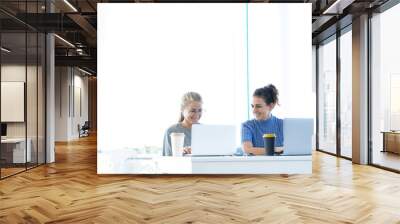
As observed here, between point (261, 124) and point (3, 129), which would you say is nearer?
point (261, 124)

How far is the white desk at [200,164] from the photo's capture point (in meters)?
5.98

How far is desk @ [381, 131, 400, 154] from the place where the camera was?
6.75m

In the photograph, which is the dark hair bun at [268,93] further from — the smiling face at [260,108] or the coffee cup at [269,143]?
the coffee cup at [269,143]

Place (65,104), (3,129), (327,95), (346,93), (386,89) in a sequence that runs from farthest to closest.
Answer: (65,104)
(327,95)
(346,93)
(386,89)
(3,129)

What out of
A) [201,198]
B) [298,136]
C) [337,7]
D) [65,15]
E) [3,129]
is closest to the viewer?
[201,198]

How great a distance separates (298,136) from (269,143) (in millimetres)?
495

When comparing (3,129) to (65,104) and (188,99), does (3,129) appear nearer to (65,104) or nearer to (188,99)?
(188,99)

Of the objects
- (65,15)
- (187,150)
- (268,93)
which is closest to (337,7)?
(268,93)

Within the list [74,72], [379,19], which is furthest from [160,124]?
[74,72]

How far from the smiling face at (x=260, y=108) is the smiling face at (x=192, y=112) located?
846 millimetres

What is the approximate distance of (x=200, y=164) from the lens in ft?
19.7

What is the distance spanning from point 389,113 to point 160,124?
414 cm

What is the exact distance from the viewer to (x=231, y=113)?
599 centimetres

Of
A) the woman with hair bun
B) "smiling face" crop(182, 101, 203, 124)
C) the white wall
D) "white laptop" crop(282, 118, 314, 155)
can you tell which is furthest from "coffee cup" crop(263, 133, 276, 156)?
the white wall
